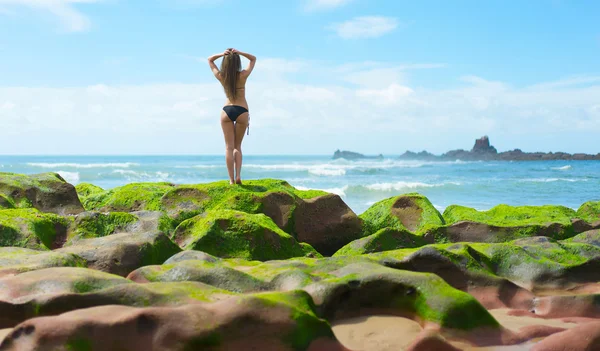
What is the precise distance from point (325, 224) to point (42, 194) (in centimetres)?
400

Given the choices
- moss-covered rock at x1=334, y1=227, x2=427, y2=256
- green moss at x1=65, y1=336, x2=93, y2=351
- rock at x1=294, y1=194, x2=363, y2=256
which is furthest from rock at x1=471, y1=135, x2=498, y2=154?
green moss at x1=65, y1=336, x2=93, y2=351

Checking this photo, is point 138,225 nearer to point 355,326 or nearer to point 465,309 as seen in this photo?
point 355,326

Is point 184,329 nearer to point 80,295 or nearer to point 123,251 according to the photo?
point 80,295

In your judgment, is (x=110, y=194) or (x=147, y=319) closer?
(x=147, y=319)

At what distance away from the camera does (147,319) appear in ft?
9.49

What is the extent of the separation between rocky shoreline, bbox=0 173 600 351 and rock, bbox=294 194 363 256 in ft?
0.05

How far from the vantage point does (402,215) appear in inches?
314

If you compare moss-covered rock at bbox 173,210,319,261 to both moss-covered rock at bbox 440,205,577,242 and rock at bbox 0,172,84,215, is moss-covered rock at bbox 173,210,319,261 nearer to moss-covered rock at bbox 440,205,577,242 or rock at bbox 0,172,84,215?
moss-covered rock at bbox 440,205,577,242

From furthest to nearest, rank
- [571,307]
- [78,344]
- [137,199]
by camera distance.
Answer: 1. [137,199]
2. [571,307]
3. [78,344]

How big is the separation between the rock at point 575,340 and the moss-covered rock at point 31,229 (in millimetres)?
4383

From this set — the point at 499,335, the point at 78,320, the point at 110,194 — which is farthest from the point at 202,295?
the point at 110,194

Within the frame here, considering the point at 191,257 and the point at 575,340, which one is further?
the point at 191,257

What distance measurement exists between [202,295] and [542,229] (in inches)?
203

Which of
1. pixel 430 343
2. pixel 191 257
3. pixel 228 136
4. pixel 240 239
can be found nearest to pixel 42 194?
pixel 228 136
